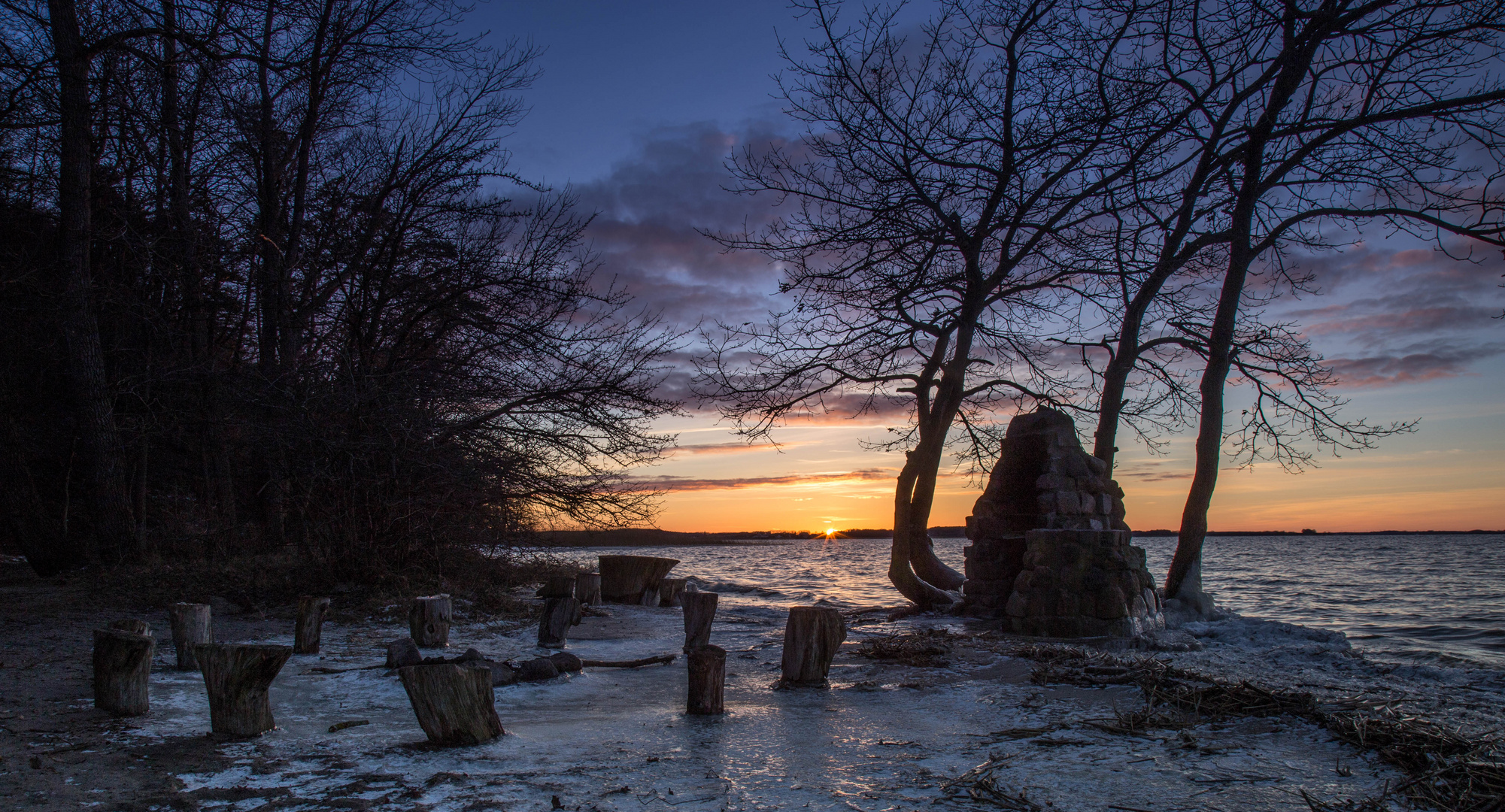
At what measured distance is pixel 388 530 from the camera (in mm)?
9578

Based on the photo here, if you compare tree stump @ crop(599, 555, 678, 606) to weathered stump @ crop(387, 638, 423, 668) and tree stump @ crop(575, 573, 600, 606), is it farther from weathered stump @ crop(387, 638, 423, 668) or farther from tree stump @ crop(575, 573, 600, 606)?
weathered stump @ crop(387, 638, 423, 668)

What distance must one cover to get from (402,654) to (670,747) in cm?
276

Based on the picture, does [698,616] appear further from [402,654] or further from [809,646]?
[402,654]

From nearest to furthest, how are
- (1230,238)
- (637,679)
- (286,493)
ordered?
(637,679) < (286,493) < (1230,238)

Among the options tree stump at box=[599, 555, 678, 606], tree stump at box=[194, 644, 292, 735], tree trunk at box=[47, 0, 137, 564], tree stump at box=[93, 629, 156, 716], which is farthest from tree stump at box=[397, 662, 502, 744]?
tree trunk at box=[47, 0, 137, 564]

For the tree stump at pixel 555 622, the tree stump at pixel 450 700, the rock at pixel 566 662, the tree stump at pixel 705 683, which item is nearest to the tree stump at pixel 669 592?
the tree stump at pixel 555 622

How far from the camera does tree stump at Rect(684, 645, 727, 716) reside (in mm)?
5172

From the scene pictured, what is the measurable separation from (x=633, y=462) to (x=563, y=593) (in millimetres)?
4304

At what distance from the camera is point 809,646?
632 cm

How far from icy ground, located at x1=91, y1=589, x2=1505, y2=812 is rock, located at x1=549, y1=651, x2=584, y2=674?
116 millimetres

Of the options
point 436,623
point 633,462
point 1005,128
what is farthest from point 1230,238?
point 436,623

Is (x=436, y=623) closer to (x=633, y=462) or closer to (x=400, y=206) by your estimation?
(x=633, y=462)

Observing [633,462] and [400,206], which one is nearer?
[633,462]

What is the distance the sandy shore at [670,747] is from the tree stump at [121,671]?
0.11m
